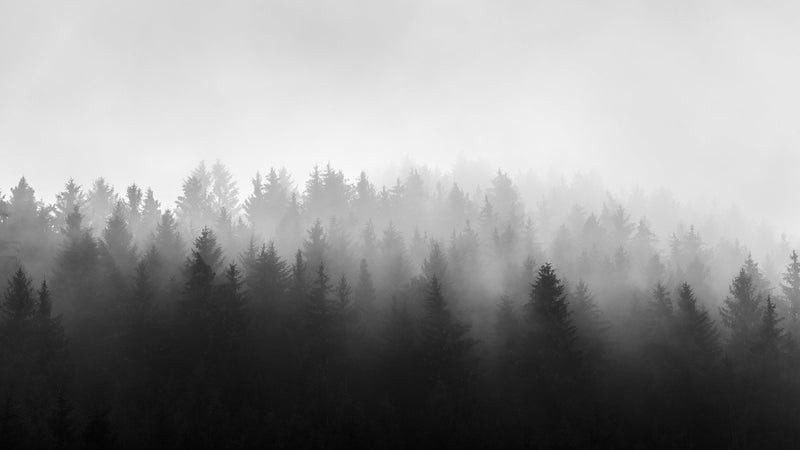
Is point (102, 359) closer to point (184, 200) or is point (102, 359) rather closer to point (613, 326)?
point (613, 326)

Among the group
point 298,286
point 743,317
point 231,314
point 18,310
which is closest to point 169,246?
point 298,286

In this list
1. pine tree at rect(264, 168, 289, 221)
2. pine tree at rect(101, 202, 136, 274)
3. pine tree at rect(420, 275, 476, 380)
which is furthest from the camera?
pine tree at rect(264, 168, 289, 221)

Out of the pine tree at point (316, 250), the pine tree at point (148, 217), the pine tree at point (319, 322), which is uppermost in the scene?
the pine tree at point (148, 217)

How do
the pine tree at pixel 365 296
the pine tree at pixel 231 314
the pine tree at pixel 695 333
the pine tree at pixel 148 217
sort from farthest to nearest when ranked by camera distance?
the pine tree at pixel 148 217
the pine tree at pixel 365 296
the pine tree at pixel 695 333
the pine tree at pixel 231 314

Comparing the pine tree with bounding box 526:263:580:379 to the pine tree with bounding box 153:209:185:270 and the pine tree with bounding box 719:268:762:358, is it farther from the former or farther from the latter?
the pine tree with bounding box 153:209:185:270

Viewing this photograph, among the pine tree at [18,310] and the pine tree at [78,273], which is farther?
the pine tree at [78,273]

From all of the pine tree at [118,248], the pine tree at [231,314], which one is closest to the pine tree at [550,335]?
the pine tree at [231,314]

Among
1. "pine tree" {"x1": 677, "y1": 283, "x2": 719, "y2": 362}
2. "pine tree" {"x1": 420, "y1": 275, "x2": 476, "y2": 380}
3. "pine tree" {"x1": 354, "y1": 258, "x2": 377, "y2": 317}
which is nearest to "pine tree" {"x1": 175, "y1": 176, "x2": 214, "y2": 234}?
"pine tree" {"x1": 354, "y1": 258, "x2": 377, "y2": 317}

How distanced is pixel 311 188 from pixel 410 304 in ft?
147

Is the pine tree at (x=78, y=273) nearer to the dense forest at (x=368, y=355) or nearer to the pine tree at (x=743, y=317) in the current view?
the dense forest at (x=368, y=355)

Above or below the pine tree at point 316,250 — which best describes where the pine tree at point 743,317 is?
below

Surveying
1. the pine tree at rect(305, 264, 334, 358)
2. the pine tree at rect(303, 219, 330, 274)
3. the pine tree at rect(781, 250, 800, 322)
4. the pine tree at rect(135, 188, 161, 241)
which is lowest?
the pine tree at rect(305, 264, 334, 358)

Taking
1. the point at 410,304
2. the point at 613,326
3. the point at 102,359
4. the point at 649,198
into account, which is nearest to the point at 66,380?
the point at 102,359

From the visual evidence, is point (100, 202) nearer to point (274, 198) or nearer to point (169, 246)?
point (274, 198)
